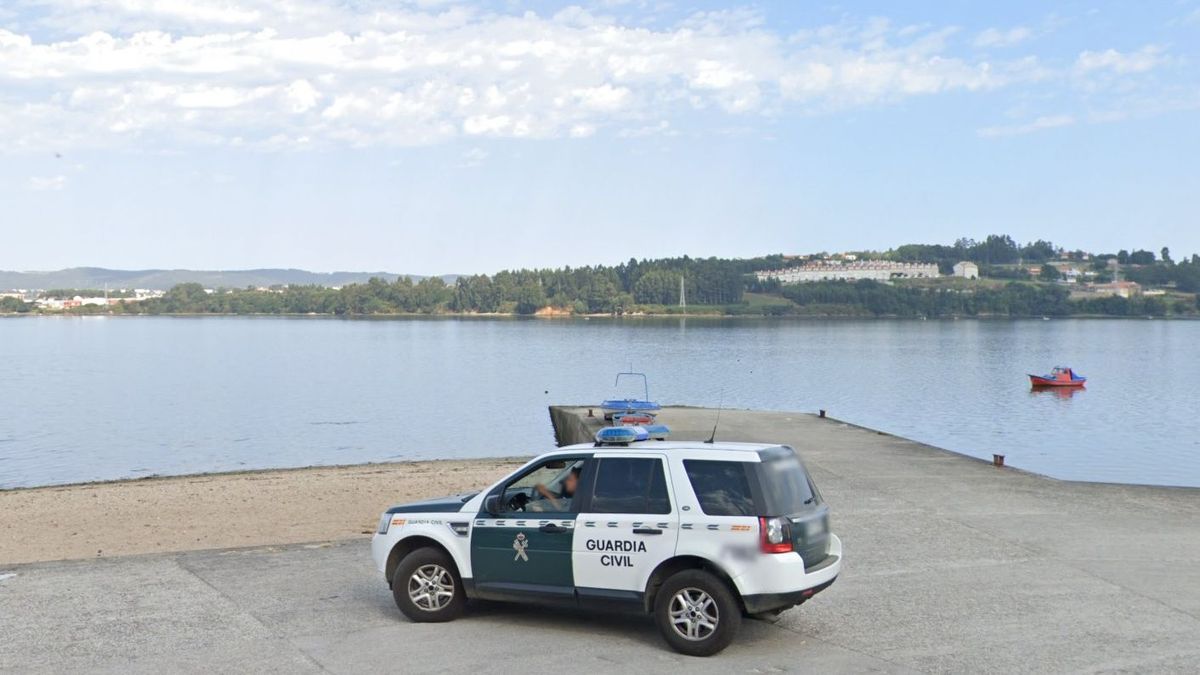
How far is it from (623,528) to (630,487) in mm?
374

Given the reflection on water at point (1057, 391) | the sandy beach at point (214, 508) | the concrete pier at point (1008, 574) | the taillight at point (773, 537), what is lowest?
the reflection on water at point (1057, 391)

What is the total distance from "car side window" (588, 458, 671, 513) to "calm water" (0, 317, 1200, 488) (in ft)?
90.5

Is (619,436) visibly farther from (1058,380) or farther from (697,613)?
(1058,380)

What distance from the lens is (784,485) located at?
10.1 metres

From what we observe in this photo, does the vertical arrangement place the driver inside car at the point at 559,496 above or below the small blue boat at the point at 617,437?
below

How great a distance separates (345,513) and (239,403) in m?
45.7

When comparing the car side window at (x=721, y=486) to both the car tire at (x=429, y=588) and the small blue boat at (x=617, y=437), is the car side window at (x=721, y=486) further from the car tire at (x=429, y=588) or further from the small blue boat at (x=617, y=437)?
the car tire at (x=429, y=588)

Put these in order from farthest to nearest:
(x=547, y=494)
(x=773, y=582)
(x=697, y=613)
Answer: (x=547, y=494)
(x=697, y=613)
(x=773, y=582)

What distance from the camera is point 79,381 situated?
82812mm

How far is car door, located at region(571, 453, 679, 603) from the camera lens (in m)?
10.1

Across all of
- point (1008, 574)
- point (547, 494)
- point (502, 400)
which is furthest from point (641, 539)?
→ point (502, 400)

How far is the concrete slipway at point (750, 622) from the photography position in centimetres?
975

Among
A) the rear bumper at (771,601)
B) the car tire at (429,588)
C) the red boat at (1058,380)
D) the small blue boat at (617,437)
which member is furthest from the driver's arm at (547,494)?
the red boat at (1058,380)

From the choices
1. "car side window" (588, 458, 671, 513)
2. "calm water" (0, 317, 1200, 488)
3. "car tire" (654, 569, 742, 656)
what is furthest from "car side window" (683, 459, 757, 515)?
"calm water" (0, 317, 1200, 488)
